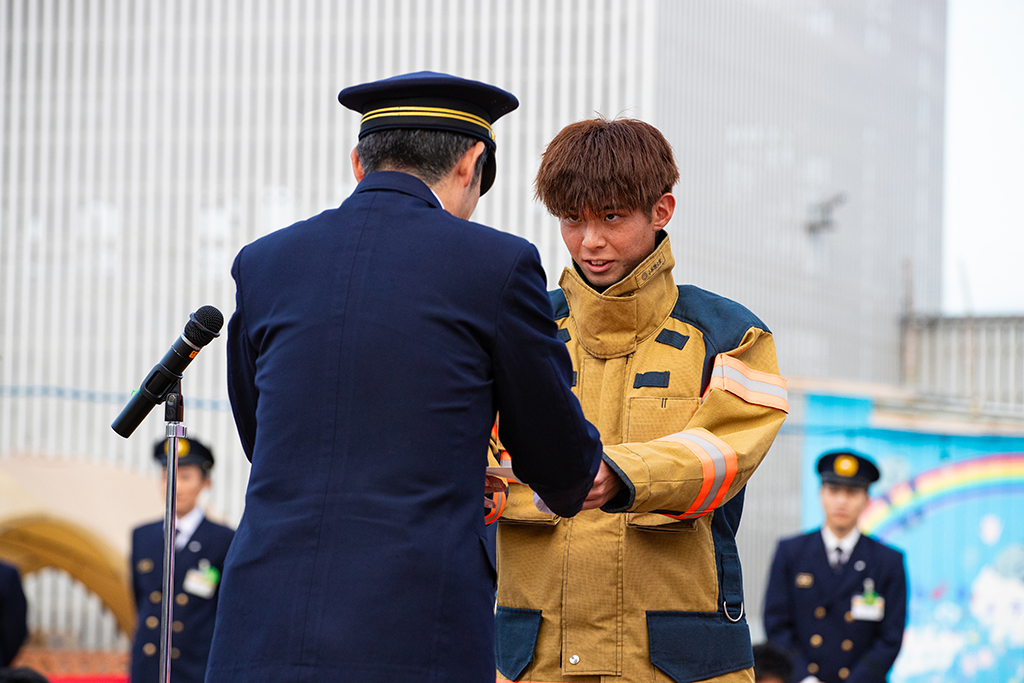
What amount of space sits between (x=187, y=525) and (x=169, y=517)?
4300 millimetres

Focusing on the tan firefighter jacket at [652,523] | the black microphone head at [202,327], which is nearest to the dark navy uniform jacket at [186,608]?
the black microphone head at [202,327]

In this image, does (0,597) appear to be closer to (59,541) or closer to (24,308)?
(59,541)

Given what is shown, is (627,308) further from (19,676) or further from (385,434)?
(19,676)

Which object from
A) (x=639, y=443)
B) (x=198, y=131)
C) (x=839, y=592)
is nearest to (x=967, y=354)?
(x=198, y=131)

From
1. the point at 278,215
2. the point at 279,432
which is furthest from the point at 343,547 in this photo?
the point at 278,215

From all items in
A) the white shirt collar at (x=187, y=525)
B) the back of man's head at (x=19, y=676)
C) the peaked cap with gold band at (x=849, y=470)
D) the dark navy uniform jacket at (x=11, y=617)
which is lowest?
the dark navy uniform jacket at (x=11, y=617)

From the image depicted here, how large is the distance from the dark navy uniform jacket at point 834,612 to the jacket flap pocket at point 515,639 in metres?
3.81

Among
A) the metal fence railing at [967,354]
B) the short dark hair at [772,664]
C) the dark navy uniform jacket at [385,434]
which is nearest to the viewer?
the dark navy uniform jacket at [385,434]

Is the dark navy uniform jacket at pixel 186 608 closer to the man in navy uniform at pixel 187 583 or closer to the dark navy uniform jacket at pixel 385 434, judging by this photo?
the man in navy uniform at pixel 187 583

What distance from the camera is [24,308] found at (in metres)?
30.1

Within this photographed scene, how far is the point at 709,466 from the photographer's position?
231cm

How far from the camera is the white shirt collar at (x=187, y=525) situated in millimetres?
6484

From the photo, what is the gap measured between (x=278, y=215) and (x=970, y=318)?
88.8ft

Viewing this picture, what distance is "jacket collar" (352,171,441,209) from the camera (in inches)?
76.9
